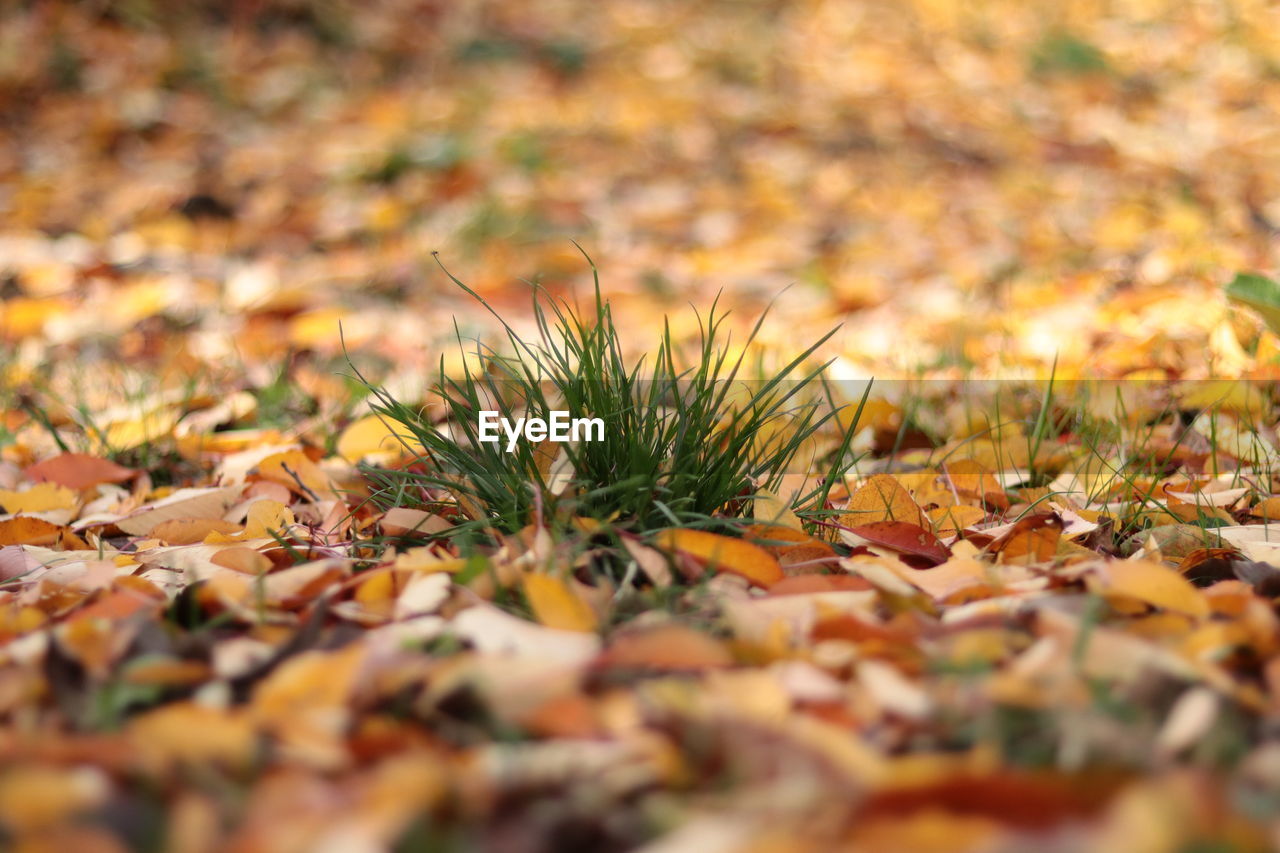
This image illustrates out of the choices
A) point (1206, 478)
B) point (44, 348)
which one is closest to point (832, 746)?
point (1206, 478)

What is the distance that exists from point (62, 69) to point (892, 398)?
3.51 meters

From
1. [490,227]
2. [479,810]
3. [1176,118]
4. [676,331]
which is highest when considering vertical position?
[1176,118]

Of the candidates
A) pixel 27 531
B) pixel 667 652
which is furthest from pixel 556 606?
pixel 27 531

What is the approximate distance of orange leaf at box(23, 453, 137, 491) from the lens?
158 centimetres

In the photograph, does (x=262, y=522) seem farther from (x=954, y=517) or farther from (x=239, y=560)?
(x=954, y=517)

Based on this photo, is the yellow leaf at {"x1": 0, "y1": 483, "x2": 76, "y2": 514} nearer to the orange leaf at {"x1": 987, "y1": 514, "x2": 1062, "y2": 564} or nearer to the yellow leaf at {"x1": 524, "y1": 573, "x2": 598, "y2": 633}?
the yellow leaf at {"x1": 524, "y1": 573, "x2": 598, "y2": 633}

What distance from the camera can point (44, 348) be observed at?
2.63 meters

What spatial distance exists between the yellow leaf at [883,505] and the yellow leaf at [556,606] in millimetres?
454

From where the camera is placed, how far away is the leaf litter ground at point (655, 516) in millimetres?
708

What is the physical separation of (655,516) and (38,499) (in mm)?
909

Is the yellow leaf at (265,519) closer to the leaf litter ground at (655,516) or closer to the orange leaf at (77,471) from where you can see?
the leaf litter ground at (655,516)

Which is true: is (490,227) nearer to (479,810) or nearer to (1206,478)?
(1206,478)

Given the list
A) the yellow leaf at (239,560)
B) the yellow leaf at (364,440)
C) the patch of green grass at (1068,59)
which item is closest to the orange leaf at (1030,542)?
the yellow leaf at (239,560)

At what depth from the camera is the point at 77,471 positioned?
1592mm
